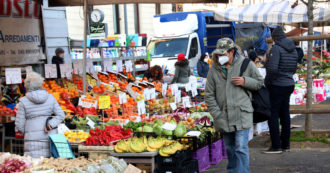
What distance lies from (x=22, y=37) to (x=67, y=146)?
4.77 meters

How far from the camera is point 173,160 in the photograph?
19.4 feet

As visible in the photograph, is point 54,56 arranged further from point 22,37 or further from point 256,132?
point 256,132

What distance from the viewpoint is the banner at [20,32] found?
9.66 m

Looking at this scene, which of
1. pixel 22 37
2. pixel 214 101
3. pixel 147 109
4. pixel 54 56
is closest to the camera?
pixel 214 101

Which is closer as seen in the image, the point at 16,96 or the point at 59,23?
the point at 16,96

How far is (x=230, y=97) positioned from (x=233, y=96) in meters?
0.04

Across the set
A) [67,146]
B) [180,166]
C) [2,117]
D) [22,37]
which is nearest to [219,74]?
[180,166]

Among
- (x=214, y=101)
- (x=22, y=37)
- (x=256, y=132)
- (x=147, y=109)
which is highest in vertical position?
(x=22, y=37)

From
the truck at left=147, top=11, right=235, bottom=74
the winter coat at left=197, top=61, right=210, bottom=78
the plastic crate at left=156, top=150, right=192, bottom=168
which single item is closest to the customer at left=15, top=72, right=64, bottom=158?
the plastic crate at left=156, top=150, right=192, bottom=168

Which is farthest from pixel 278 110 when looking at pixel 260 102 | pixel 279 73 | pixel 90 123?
pixel 90 123

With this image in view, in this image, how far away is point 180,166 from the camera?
5906 mm

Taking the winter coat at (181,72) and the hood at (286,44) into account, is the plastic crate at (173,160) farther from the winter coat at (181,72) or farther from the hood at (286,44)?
the winter coat at (181,72)

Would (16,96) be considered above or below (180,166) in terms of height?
above

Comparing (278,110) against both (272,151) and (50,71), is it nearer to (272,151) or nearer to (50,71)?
(272,151)
